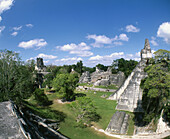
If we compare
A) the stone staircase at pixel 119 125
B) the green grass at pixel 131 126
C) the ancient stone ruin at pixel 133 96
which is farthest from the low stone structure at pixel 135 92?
the stone staircase at pixel 119 125

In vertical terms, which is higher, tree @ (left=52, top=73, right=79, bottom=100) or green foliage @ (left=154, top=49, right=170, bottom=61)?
green foliage @ (left=154, top=49, right=170, bottom=61)

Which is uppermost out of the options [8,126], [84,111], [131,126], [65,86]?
[65,86]

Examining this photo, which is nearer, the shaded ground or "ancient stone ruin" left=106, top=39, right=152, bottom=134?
the shaded ground

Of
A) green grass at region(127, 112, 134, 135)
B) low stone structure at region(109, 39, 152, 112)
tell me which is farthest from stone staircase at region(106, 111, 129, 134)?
low stone structure at region(109, 39, 152, 112)

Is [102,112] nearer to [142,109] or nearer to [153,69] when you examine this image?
[142,109]

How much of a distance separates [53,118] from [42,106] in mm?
7682

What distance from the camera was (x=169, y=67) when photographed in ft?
38.4

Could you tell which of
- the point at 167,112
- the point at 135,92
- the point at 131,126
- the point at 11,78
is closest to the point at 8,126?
the point at 11,78

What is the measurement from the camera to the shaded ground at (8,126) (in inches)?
263

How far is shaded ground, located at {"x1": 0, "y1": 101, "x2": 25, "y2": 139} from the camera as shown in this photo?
21.9ft

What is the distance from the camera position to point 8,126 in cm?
754

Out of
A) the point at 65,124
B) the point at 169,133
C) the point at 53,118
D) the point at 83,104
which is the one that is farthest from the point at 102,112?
the point at 169,133

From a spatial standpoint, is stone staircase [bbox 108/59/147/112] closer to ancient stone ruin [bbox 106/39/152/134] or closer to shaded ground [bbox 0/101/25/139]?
ancient stone ruin [bbox 106/39/152/134]

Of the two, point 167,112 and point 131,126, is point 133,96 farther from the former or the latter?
point 167,112
